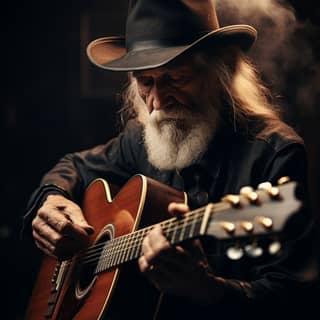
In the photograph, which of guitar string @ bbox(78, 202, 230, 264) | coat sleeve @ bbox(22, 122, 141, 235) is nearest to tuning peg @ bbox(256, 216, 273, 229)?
guitar string @ bbox(78, 202, 230, 264)

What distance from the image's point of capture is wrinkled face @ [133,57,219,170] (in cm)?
219

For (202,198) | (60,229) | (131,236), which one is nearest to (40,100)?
(60,229)

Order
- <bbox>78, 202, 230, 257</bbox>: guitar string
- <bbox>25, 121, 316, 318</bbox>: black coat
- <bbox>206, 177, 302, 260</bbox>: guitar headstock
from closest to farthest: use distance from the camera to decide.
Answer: <bbox>206, 177, 302, 260</bbox>: guitar headstock
<bbox>78, 202, 230, 257</bbox>: guitar string
<bbox>25, 121, 316, 318</bbox>: black coat

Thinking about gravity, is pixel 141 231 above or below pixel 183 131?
below

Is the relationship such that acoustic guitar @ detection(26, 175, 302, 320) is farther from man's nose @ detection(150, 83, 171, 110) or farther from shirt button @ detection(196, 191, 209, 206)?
man's nose @ detection(150, 83, 171, 110)

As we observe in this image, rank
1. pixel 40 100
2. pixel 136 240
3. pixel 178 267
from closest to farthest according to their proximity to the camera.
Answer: pixel 178 267
pixel 136 240
pixel 40 100

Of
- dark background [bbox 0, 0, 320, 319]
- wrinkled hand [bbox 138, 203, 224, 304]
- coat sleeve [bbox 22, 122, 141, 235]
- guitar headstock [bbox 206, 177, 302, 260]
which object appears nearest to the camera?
guitar headstock [bbox 206, 177, 302, 260]

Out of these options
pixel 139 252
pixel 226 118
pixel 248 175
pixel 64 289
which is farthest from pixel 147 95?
pixel 64 289

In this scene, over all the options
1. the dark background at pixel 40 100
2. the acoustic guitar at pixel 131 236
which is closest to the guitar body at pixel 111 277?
the acoustic guitar at pixel 131 236

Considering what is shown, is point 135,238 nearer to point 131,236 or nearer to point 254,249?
point 131,236

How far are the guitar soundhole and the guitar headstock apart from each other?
0.65m

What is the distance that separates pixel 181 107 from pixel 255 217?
752mm

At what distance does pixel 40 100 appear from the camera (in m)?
4.06

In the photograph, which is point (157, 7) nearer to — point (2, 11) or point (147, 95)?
point (147, 95)
